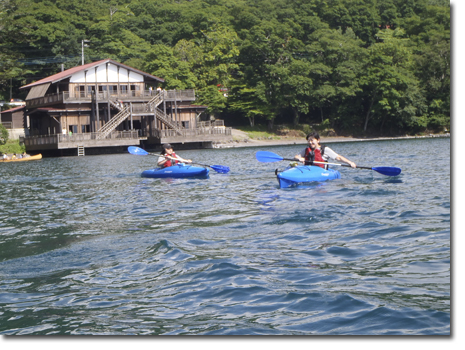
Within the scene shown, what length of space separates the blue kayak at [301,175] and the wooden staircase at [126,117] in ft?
95.9

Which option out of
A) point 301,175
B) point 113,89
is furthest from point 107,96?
point 301,175

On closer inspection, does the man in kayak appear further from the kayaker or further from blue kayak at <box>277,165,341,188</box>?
the kayaker

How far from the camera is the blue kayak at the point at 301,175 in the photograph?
13516 mm

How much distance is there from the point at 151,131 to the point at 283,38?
2001cm

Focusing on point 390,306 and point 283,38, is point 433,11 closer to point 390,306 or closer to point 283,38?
point 283,38

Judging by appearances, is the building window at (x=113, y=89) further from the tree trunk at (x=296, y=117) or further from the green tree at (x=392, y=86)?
the green tree at (x=392, y=86)

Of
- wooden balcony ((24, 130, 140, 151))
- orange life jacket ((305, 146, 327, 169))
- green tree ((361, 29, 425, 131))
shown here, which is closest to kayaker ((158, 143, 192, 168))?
orange life jacket ((305, 146, 327, 169))

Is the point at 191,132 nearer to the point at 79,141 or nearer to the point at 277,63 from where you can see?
the point at 79,141

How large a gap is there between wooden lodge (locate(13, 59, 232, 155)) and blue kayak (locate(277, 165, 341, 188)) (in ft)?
92.6

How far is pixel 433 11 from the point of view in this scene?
201 ft

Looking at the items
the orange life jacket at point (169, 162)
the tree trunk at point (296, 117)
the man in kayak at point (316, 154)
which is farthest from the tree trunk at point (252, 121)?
the man in kayak at point (316, 154)

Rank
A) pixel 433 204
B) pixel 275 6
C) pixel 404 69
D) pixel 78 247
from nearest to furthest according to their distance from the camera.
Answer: pixel 78 247 → pixel 433 204 → pixel 404 69 → pixel 275 6

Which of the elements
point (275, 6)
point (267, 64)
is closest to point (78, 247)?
point (267, 64)

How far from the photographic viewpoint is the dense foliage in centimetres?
5316
